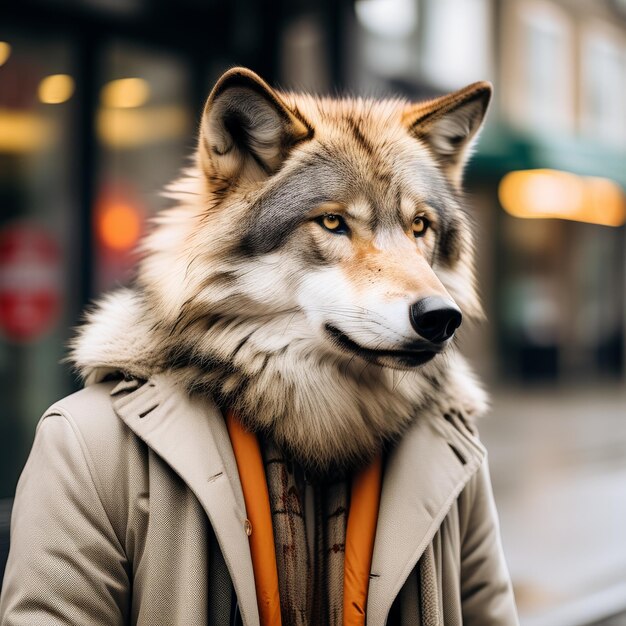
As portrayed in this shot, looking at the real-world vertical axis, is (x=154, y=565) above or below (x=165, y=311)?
below

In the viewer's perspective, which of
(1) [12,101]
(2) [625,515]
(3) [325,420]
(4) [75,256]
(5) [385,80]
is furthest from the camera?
(5) [385,80]

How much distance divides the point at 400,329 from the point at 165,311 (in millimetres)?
573

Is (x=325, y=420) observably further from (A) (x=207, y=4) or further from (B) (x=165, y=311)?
(A) (x=207, y=4)

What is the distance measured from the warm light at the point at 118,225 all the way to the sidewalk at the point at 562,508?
376 centimetres

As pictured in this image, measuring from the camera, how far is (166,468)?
5.68 feet

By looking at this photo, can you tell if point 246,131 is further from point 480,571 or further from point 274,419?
point 480,571

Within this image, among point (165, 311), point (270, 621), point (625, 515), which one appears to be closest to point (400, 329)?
point (165, 311)

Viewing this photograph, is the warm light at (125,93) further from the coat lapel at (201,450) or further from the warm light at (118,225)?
the coat lapel at (201,450)

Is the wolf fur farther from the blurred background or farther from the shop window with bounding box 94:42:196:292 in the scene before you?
the shop window with bounding box 94:42:196:292

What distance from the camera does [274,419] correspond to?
1849 mm

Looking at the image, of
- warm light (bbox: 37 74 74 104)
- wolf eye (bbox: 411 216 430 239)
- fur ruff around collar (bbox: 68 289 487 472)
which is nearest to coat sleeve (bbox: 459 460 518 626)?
fur ruff around collar (bbox: 68 289 487 472)

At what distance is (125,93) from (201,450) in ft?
15.9

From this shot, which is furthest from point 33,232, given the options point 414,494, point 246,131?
point 414,494

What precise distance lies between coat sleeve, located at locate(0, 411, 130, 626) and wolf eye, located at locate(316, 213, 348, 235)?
74cm
